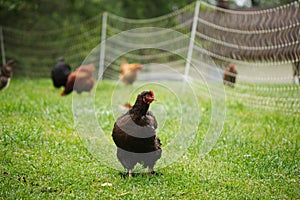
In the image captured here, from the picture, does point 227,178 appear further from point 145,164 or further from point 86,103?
point 86,103

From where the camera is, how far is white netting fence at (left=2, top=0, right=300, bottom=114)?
6961mm

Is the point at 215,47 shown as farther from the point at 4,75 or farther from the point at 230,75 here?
the point at 4,75

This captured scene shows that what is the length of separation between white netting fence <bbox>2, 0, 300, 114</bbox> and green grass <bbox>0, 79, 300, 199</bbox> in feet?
4.48

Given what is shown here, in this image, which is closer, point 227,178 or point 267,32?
point 227,178

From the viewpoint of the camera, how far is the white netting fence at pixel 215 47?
274 inches

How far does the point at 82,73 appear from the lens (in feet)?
27.3

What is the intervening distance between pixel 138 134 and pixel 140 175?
1.73ft

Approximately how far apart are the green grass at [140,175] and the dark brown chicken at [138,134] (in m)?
0.26

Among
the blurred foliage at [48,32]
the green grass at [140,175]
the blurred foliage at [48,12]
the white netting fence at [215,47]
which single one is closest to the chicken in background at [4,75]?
the green grass at [140,175]

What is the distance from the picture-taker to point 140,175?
386cm

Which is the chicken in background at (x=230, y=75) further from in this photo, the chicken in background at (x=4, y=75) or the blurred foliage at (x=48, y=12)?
the blurred foliage at (x=48, y=12)

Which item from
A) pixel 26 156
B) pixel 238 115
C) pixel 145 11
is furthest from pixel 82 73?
pixel 145 11

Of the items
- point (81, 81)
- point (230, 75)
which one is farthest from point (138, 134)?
point (230, 75)

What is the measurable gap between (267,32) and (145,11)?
42.5 feet
